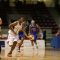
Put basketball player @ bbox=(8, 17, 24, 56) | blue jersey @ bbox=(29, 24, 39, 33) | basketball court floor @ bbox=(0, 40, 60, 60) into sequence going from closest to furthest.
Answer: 1. basketball court floor @ bbox=(0, 40, 60, 60)
2. basketball player @ bbox=(8, 17, 24, 56)
3. blue jersey @ bbox=(29, 24, 39, 33)

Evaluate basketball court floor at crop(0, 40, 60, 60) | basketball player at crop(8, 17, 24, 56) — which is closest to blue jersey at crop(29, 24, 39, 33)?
basketball court floor at crop(0, 40, 60, 60)

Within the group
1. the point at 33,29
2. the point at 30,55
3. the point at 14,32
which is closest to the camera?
the point at 14,32

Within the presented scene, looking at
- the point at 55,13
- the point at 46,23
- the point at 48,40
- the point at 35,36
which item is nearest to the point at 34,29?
the point at 35,36

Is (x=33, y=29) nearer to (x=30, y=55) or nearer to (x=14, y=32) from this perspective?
(x=30, y=55)

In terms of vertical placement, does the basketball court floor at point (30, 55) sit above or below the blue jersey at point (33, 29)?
below

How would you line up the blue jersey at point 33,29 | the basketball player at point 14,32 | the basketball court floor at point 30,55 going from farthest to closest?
the blue jersey at point 33,29 < the basketball player at point 14,32 < the basketball court floor at point 30,55

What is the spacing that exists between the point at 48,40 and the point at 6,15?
36.8ft

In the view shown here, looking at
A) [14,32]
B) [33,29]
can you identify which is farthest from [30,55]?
[33,29]

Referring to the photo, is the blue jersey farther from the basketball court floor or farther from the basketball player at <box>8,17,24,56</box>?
the basketball player at <box>8,17,24,56</box>

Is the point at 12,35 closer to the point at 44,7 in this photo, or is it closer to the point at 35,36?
the point at 35,36

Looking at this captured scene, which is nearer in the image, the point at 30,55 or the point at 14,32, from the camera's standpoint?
the point at 14,32

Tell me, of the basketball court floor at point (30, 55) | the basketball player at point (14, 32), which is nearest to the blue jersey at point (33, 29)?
the basketball court floor at point (30, 55)

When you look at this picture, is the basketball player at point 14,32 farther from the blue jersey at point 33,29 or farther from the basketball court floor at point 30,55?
the blue jersey at point 33,29

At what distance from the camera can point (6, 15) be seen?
3550cm
